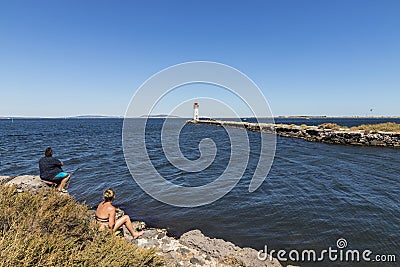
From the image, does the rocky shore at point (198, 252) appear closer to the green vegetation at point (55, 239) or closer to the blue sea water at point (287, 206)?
the green vegetation at point (55, 239)

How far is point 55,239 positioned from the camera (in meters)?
3.41

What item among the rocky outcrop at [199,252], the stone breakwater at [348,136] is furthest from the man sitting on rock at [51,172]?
the stone breakwater at [348,136]

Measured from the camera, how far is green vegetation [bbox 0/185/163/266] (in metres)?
2.87

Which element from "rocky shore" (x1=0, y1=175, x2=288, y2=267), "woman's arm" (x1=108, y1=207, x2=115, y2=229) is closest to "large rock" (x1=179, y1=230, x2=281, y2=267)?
"rocky shore" (x1=0, y1=175, x2=288, y2=267)

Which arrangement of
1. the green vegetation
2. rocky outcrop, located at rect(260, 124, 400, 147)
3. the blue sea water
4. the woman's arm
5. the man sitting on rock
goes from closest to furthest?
the green vegetation
the woman's arm
the blue sea water
the man sitting on rock
rocky outcrop, located at rect(260, 124, 400, 147)

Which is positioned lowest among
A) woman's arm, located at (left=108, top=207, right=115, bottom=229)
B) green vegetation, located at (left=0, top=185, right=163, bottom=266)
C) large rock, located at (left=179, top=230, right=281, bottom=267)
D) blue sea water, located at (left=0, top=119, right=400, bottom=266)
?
blue sea water, located at (left=0, top=119, right=400, bottom=266)

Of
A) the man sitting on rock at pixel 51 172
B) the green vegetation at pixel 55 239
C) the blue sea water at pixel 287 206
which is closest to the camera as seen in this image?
the green vegetation at pixel 55 239

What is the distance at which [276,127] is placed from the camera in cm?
4772

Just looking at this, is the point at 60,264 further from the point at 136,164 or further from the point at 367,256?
the point at 136,164

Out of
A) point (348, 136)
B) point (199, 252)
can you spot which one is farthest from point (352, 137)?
point (199, 252)

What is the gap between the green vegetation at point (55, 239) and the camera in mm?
2872

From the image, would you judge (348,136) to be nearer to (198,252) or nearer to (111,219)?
(198,252)

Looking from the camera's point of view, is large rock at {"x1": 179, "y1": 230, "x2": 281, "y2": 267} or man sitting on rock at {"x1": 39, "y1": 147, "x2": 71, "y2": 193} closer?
large rock at {"x1": 179, "y1": 230, "x2": 281, "y2": 267}

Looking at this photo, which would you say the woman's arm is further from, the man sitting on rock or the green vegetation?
the man sitting on rock
